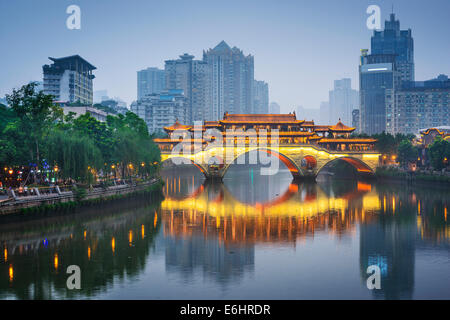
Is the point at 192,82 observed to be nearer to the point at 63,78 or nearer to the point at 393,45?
the point at 63,78

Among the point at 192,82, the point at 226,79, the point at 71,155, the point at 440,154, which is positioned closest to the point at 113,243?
the point at 71,155

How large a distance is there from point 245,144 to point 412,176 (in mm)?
20776

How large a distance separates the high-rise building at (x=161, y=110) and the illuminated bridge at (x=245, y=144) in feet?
235

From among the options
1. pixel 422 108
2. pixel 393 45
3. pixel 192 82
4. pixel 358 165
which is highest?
pixel 393 45

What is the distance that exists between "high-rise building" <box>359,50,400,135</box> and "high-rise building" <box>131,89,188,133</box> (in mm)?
63535

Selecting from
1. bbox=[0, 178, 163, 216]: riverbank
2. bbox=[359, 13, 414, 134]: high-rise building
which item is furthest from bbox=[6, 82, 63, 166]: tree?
bbox=[359, 13, 414, 134]: high-rise building

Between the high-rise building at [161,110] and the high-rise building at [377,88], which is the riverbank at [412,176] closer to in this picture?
the high-rise building at [161,110]

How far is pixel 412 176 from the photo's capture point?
177ft

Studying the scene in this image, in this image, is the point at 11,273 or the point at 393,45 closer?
the point at 11,273

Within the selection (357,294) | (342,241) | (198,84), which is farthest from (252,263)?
(198,84)

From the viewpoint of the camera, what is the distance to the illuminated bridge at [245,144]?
53884 millimetres
